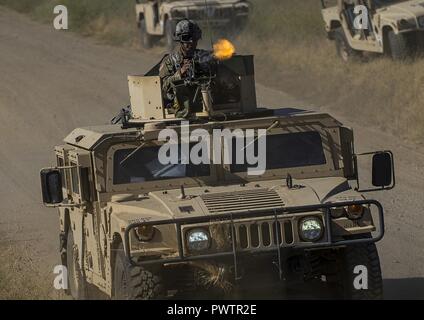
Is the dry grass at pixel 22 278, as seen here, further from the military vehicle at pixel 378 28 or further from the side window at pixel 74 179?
the military vehicle at pixel 378 28

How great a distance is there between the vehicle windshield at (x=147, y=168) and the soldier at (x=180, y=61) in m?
0.77

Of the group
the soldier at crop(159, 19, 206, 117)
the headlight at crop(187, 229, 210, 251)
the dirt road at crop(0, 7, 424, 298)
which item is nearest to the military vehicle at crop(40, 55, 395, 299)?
the headlight at crop(187, 229, 210, 251)

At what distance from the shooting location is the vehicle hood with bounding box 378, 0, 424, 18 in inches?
890

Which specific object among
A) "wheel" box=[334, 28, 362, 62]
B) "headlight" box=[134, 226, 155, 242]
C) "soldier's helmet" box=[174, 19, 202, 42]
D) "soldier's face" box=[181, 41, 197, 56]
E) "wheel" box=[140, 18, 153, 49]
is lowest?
"headlight" box=[134, 226, 155, 242]

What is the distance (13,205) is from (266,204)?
353 inches

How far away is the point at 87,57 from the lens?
92.8 ft

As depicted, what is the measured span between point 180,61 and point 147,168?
1391 millimetres

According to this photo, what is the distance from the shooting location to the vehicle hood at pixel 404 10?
890 inches

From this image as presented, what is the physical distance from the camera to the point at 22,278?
11.2 meters

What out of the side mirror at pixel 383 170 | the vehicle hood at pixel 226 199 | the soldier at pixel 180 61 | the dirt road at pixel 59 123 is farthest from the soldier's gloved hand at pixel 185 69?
the dirt road at pixel 59 123

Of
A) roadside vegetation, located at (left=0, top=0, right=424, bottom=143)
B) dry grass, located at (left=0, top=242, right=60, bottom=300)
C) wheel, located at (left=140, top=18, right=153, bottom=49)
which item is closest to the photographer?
dry grass, located at (left=0, top=242, right=60, bottom=300)

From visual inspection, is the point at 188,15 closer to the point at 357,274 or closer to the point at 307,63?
the point at 307,63

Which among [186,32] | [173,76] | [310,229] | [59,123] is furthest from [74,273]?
[59,123]

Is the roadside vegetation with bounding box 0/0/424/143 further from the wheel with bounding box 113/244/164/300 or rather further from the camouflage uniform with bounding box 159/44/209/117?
the wheel with bounding box 113/244/164/300
